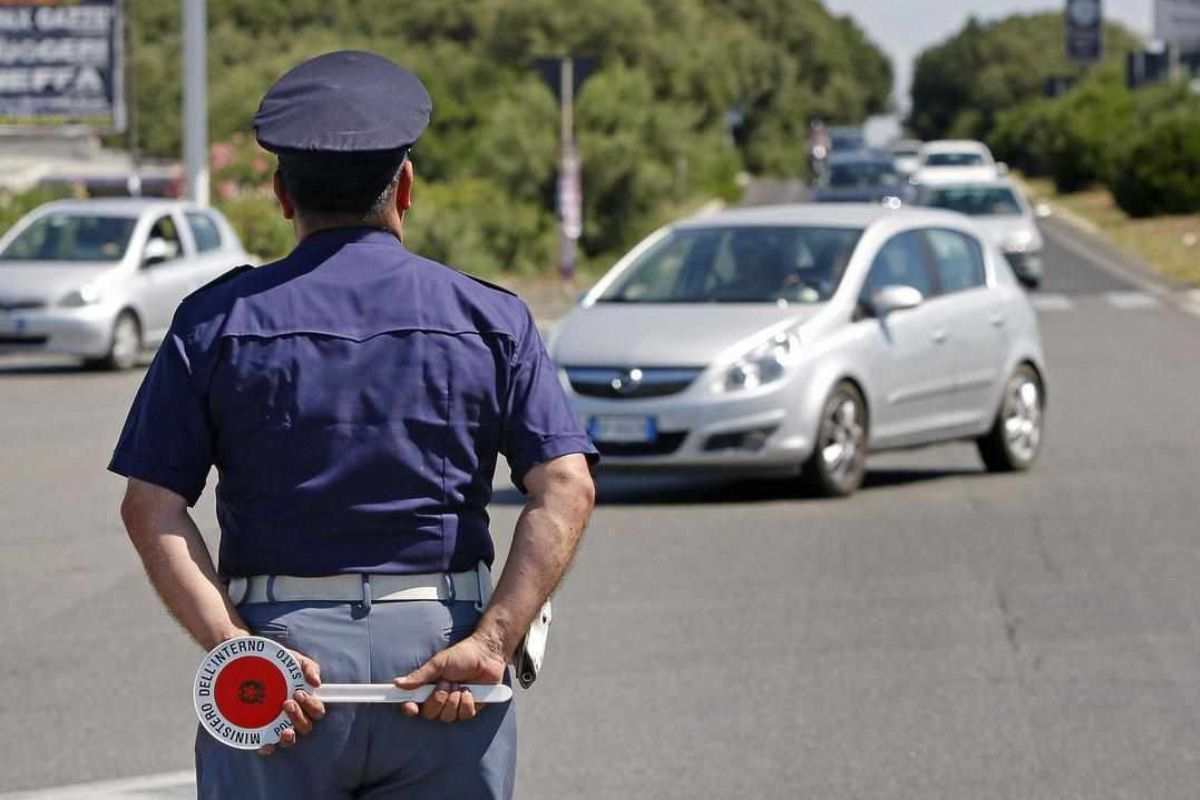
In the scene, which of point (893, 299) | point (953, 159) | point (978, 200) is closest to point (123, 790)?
point (893, 299)

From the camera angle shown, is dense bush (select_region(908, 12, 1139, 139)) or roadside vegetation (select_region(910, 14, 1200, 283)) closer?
roadside vegetation (select_region(910, 14, 1200, 283))

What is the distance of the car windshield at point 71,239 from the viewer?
23828mm

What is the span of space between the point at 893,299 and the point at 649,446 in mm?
1696

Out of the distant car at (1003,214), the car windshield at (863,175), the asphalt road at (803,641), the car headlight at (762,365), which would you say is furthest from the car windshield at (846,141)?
the car headlight at (762,365)

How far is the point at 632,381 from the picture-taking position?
43.2 ft

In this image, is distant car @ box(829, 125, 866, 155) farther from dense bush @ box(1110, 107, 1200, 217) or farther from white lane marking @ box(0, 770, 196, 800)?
white lane marking @ box(0, 770, 196, 800)

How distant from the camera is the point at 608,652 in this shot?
903 cm

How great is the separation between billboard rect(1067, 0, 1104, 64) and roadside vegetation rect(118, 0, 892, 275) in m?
12.2

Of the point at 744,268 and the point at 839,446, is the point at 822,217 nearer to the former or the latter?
the point at 744,268

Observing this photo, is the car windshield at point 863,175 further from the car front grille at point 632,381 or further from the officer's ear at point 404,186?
the officer's ear at point 404,186

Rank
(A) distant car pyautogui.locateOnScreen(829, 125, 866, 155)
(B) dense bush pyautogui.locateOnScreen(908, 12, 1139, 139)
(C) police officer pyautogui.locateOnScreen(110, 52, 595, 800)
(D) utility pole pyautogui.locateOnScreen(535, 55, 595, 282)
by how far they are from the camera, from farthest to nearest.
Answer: (B) dense bush pyautogui.locateOnScreen(908, 12, 1139, 139) → (A) distant car pyautogui.locateOnScreen(829, 125, 866, 155) → (D) utility pole pyautogui.locateOnScreen(535, 55, 595, 282) → (C) police officer pyautogui.locateOnScreen(110, 52, 595, 800)

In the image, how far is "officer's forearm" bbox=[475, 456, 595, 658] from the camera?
3.72 metres

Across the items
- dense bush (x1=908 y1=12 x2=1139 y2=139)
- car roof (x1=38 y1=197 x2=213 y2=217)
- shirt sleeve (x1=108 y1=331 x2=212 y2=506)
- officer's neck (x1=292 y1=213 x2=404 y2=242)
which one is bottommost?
dense bush (x1=908 y1=12 x2=1139 y2=139)

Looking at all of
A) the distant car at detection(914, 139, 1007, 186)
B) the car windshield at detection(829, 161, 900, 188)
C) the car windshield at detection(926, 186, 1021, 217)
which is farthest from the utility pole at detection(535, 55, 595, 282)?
the distant car at detection(914, 139, 1007, 186)
